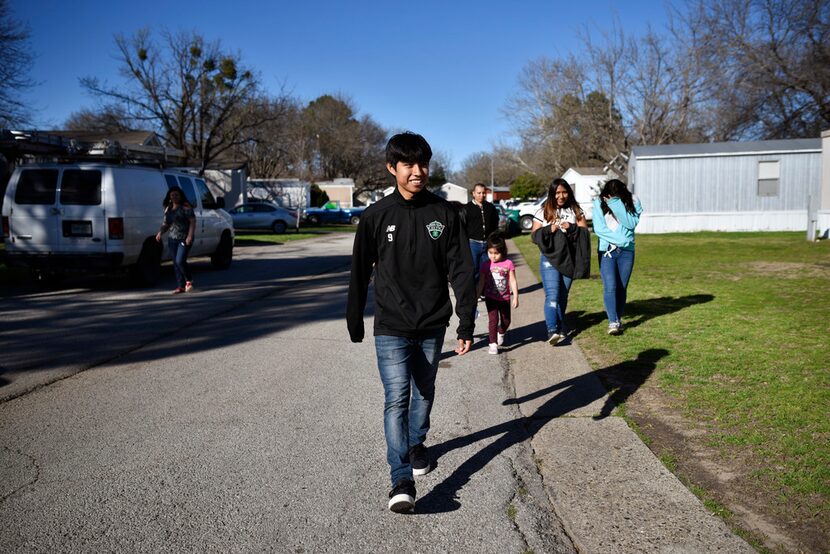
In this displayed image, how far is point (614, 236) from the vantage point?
26.0ft

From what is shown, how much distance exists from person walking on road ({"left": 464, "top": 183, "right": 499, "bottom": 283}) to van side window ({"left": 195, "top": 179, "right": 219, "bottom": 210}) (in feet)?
25.7

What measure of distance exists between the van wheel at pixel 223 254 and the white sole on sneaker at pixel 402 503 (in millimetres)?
13243

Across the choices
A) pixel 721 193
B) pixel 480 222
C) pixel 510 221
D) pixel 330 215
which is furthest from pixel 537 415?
pixel 330 215

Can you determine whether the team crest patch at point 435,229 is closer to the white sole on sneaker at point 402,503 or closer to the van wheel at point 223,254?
the white sole on sneaker at point 402,503

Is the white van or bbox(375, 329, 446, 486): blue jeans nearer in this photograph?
bbox(375, 329, 446, 486): blue jeans

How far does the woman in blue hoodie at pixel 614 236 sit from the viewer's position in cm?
789

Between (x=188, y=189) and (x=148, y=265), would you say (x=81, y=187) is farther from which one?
(x=188, y=189)

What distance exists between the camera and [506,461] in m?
4.28

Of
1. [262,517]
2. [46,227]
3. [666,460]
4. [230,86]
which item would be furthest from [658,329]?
[230,86]

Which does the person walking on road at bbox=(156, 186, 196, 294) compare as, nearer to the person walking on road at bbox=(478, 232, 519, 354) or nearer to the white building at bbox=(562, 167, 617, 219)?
the person walking on road at bbox=(478, 232, 519, 354)

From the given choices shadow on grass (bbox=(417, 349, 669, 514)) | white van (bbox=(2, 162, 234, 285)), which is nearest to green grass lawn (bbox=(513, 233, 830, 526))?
shadow on grass (bbox=(417, 349, 669, 514))

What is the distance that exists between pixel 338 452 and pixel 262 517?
3.19 feet

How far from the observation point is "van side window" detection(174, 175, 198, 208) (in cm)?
1432

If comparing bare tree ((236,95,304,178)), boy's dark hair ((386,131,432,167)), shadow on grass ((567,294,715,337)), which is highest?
bare tree ((236,95,304,178))
